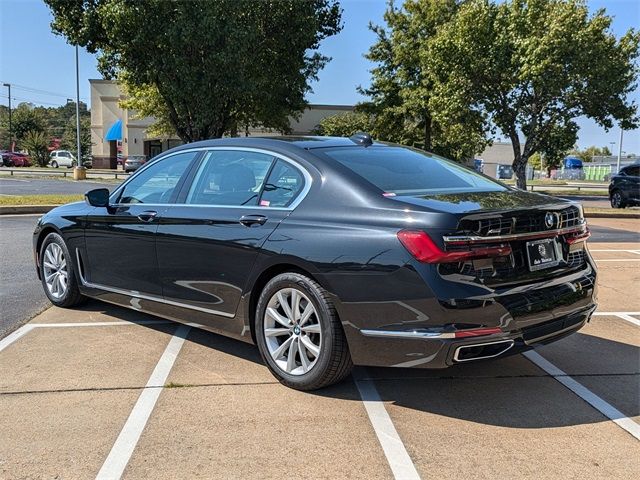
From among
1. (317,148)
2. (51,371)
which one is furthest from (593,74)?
(51,371)

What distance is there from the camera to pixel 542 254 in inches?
140

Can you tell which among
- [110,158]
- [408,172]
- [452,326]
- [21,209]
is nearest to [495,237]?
[452,326]

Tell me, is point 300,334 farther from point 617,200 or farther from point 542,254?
point 617,200

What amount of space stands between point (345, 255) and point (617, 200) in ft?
71.0

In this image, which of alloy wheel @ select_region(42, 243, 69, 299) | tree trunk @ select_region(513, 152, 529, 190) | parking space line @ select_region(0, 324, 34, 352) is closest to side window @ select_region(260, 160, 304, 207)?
parking space line @ select_region(0, 324, 34, 352)

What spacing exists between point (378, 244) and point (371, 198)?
35 centimetres

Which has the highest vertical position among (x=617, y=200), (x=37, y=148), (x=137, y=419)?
(x=37, y=148)

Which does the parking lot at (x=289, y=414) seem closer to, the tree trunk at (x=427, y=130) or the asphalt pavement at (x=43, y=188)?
the asphalt pavement at (x=43, y=188)

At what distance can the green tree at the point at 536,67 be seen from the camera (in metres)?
20.6

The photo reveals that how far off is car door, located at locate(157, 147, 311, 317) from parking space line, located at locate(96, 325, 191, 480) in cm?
46

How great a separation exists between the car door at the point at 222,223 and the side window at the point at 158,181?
0.68 feet

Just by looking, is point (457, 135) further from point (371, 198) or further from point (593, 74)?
point (371, 198)

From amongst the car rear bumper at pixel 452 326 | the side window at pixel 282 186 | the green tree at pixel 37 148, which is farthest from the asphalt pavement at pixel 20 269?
the green tree at pixel 37 148

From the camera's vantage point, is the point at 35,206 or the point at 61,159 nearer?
the point at 35,206
